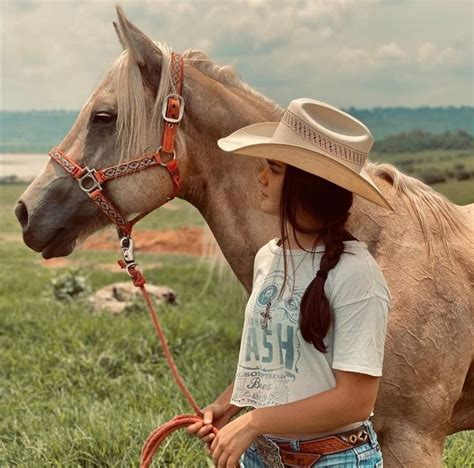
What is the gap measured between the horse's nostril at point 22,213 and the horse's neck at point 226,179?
0.56m

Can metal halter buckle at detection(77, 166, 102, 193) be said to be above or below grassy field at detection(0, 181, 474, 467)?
above

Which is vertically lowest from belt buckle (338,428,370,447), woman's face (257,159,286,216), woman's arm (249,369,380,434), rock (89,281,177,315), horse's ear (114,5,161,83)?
rock (89,281,177,315)

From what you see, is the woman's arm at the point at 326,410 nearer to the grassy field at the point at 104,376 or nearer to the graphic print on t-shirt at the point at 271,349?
the graphic print on t-shirt at the point at 271,349

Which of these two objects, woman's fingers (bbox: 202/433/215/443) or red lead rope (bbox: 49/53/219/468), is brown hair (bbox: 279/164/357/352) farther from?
red lead rope (bbox: 49/53/219/468)

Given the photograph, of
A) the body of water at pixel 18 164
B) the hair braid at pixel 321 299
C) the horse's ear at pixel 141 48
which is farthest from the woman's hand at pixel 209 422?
the body of water at pixel 18 164

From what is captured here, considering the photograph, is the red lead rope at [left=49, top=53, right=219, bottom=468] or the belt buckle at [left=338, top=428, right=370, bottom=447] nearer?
the belt buckle at [left=338, top=428, right=370, bottom=447]

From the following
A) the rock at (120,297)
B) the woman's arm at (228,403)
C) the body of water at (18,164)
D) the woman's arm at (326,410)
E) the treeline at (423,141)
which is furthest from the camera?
the treeline at (423,141)

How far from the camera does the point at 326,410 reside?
62.9 inches

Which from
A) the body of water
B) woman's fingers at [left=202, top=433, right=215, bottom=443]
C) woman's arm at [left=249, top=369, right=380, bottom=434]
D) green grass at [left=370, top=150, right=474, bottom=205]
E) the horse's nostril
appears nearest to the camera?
woman's arm at [left=249, top=369, right=380, bottom=434]

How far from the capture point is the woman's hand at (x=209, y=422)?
1.89m

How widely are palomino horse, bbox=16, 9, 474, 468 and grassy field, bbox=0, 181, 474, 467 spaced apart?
47.8 inches

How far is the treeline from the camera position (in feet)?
45.2

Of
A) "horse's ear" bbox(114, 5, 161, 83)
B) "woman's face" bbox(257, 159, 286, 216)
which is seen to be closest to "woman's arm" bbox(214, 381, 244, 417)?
"woman's face" bbox(257, 159, 286, 216)

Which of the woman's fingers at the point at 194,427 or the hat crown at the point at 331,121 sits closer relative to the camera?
the hat crown at the point at 331,121
